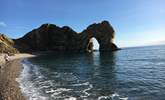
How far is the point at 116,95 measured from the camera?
17.6 m

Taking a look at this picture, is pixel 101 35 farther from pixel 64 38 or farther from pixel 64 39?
pixel 64 39

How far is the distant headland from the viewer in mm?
131625

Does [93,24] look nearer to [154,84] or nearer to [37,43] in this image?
[37,43]

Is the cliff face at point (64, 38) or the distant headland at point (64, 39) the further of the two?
the cliff face at point (64, 38)

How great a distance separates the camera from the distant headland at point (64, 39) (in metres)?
132

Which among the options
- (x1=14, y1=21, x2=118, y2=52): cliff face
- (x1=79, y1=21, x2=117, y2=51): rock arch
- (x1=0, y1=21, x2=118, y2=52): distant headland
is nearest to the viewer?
(x1=79, y1=21, x2=117, y2=51): rock arch

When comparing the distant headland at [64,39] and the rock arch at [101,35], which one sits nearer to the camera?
the rock arch at [101,35]

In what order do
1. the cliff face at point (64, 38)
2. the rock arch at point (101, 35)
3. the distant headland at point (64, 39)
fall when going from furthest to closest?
Result: the cliff face at point (64, 38) < the distant headland at point (64, 39) < the rock arch at point (101, 35)

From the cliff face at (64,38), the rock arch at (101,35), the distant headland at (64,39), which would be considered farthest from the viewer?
the cliff face at (64,38)

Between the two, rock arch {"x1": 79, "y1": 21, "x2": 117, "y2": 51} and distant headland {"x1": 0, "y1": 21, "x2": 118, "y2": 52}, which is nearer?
rock arch {"x1": 79, "y1": 21, "x2": 117, "y2": 51}

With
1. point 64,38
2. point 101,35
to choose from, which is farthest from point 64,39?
point 101,35

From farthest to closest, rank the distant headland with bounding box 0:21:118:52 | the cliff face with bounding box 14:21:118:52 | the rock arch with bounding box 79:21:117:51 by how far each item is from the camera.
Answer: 1. the cliff face with bounding box 14:21:118:52
2. the distant headland with bounding box 0:21:118:52
3. the rock arch with bounding box 79:21:117:51

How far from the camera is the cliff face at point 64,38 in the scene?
131750 millimetres

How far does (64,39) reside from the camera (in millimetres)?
138000
